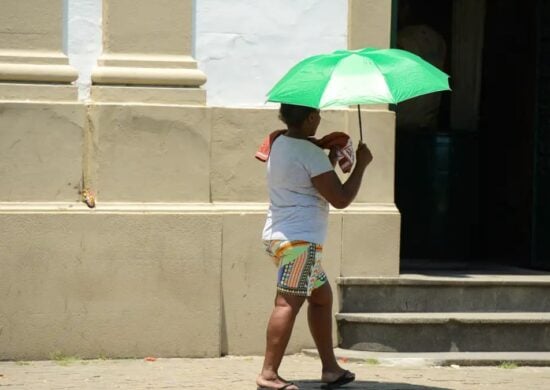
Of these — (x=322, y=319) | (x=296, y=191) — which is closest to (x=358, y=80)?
(x=296, y=191)

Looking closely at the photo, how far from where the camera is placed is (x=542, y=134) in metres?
10.3

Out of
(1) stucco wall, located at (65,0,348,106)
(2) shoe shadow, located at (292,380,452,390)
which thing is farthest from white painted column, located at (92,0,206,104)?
(2) shoe shadow, located at (292,380,452,390)

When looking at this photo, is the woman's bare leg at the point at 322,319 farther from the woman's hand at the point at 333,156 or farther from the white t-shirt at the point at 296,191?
the woman's hand at the point at 333,156

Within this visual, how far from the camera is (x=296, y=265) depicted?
680 cm

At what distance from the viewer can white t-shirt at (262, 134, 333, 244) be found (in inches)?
268

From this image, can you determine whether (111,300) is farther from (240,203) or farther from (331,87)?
(331,87)

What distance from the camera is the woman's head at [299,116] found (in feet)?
22.5

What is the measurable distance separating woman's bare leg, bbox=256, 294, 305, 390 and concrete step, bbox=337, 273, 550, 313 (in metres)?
1.81

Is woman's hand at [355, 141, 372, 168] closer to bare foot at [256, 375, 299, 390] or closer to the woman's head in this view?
the woman's head

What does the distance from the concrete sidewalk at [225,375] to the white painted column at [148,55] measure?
71.0 inches

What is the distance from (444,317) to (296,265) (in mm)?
2103

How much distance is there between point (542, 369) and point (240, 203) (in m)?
2.36

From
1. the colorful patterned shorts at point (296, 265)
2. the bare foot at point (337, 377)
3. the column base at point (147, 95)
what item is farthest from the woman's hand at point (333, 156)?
the column base at point (147, 95)

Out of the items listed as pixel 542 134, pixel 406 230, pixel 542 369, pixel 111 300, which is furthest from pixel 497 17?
pixel 111 300
